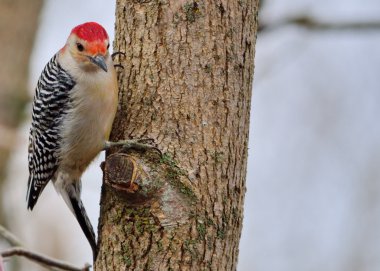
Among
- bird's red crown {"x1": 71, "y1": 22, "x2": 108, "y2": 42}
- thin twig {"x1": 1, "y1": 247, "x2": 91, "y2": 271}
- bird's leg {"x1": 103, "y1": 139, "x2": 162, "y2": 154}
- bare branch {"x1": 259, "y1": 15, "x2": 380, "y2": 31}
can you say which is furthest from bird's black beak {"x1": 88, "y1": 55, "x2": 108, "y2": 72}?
bare branch {"x1": 259, "y1": 15, "x2": 380, "y2": 31}

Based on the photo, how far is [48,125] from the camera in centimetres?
440

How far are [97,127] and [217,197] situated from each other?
2.86 feet

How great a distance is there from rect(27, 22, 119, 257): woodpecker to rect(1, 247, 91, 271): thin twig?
16cm

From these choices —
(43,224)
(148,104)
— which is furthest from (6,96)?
(148,104)

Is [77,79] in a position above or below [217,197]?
above

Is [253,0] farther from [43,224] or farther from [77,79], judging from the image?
[43,224]

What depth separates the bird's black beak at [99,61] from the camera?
405 centimetres

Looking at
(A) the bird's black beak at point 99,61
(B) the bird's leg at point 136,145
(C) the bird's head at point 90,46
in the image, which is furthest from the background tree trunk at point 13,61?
(B) the bird's leg at point 136,145

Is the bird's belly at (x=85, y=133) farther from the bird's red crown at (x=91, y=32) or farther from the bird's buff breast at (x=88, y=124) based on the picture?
the bird's red crown at (x=91, y=32)

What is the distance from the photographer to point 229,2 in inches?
149

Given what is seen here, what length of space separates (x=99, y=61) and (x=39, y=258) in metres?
1.05

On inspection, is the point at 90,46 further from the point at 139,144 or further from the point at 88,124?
the point at 139,144

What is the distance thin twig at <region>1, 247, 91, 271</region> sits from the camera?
397cm

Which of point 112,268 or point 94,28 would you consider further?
point 94,28
